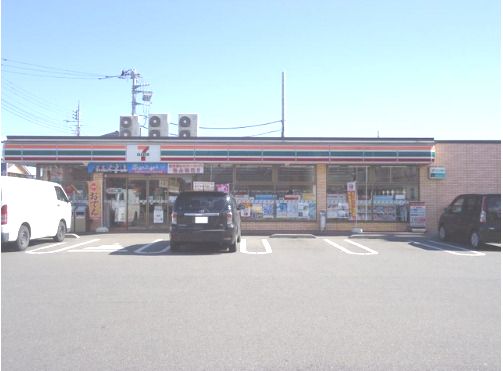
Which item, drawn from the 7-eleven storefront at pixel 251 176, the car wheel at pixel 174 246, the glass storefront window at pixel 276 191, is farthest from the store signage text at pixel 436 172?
the car wheel at pixel 174 246

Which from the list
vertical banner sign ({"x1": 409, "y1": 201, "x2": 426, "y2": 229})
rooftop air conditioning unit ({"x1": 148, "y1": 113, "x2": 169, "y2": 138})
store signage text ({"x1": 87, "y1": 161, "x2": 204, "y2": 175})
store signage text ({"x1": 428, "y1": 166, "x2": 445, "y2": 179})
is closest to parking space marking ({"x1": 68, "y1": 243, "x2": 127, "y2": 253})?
store signage text ({"x1": 87, "y1": 161, "x2": 204, "y2": 175})

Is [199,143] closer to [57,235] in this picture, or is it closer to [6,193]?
[57,235]

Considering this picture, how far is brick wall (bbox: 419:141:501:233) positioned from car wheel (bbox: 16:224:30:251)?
50.0 feet

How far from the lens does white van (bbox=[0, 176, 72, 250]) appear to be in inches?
522

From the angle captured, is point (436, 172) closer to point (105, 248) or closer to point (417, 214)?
point (417, 214)

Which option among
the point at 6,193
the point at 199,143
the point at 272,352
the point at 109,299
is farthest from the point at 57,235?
the point at 272,352

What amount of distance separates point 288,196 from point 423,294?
13528mm

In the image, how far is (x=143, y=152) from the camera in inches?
822

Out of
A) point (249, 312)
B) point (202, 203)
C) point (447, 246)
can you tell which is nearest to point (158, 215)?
point (202, 203)

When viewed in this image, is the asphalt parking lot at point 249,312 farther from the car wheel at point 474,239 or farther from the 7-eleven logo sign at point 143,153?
the 7-eleven logo sign at point 143,153

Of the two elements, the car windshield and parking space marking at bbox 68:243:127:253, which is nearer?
the car windshield

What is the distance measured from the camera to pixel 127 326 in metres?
6.18

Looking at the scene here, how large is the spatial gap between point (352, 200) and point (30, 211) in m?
12.5

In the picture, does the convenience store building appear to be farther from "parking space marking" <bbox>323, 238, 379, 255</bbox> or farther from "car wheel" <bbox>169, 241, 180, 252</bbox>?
"car wheel" <bbox>169, 241, 180, 252</bbox>
